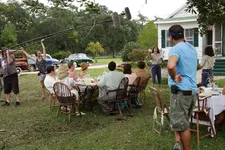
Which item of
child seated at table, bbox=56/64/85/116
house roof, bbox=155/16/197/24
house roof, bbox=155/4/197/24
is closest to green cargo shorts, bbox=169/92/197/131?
child seated at table, bbox=56/64/85/116

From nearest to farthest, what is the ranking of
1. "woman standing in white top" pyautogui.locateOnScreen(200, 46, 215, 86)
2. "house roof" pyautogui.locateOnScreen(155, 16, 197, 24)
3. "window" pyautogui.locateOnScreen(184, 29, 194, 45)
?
"woman standing in white top" pyautogui.locateOnScreen(200, 46, 215, 86) → "house roof" pyautogui.locateOnScreen(155, 16, 197, 24) → "window" pyautogui.locateOnScreen(184, 29, 194, 45)

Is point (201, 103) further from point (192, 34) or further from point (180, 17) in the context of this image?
point (180, 17)

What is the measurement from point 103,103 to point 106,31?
45.1 metres

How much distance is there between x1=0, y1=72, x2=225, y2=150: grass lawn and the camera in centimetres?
509

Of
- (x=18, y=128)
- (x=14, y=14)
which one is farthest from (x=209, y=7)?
(x=14, y=14)

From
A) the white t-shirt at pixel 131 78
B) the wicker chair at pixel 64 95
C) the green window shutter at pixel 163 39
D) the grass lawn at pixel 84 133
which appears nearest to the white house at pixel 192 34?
the green window shutter at pixel 163 39

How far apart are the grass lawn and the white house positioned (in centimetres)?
1165

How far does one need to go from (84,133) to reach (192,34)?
600 inches

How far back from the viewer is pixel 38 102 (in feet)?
31.2

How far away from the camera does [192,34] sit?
19531mm

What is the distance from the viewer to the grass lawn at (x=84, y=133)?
5.09 m

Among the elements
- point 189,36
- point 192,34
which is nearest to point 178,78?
point 192,34

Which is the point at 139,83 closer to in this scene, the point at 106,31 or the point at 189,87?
the point at 189,87

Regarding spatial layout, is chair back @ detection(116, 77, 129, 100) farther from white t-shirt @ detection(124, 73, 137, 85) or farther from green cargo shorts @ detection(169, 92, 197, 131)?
green cargo shorts @ detection(169, 92, 197, 131)
